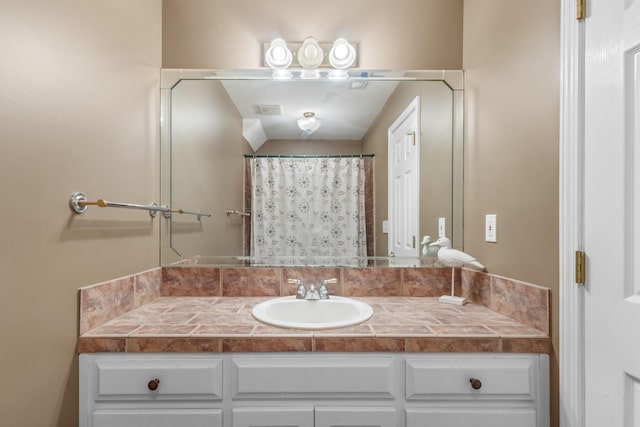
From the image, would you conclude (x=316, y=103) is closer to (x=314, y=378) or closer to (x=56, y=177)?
(x=56, y=177)

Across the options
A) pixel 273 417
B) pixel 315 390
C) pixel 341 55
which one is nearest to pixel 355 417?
pixel 315 390

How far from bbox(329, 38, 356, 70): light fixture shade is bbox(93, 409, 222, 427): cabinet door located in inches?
59.6

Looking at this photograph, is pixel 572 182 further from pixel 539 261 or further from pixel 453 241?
pixel 453 241

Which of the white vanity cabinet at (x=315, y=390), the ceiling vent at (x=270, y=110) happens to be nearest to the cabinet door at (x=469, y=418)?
the white vanity cabinet at (x=315, y=390)

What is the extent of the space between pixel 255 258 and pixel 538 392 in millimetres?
1213

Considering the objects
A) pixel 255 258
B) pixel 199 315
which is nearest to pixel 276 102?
pixel 255 258

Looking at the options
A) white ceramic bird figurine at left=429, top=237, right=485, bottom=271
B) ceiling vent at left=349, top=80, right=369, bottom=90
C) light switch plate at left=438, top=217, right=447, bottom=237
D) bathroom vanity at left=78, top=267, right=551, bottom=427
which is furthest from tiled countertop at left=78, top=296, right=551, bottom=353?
ceiling vent at left=349, top=80, right=369, bottom=90

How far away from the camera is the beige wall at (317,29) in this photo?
1544mm

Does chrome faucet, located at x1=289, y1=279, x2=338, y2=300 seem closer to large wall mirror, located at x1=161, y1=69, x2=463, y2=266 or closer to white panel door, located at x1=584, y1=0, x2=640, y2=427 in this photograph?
large wall mirror, located at x1=161, y1=69, x2=463, y2=266

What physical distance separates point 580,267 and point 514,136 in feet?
1.69

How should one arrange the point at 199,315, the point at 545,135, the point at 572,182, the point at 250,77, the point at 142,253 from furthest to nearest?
1. the point at 250,77
2. the point at 142,253
3. the point at 199,315
4. the point at 545,135
5. the point at 572,182

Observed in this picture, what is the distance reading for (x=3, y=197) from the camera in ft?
2.52

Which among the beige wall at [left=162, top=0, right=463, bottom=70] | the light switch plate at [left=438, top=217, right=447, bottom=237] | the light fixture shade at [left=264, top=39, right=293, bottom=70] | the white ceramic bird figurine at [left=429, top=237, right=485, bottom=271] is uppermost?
the beige wall at [left=162, top=0, right=463, bottom=70]

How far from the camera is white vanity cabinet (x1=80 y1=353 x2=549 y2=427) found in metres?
0.98
